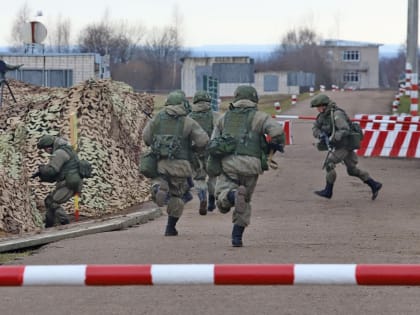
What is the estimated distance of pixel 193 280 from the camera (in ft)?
18.6

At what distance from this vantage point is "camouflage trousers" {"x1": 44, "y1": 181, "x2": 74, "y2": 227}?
15586mm

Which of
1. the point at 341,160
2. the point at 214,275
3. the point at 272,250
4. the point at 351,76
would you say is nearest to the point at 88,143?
the point at 341,160

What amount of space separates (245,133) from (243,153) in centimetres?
19

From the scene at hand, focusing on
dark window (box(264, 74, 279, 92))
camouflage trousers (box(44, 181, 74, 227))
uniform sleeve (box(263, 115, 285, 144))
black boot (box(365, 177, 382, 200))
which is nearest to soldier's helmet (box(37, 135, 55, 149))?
camouflage trousers (box(44, 181, 74, 227))

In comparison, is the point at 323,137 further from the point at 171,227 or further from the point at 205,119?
the point at 171,227

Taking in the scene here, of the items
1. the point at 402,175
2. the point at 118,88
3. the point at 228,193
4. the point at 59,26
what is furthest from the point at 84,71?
the point at 59,26

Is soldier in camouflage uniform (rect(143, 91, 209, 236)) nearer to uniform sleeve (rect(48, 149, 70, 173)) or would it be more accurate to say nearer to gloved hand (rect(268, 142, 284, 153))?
gloved hand (rect(268, 142, 284, 153))

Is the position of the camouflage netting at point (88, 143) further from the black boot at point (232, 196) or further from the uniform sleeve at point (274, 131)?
the uniform sleeve at point (274, 131)

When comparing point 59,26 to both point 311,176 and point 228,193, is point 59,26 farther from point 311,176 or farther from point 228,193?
point 228,193

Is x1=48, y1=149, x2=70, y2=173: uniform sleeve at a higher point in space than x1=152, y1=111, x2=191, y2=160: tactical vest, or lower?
lower

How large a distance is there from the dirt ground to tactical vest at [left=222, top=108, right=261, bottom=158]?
91 centimetres

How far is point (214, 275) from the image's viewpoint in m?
5.66

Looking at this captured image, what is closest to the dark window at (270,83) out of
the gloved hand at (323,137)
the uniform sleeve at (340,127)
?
the gloved hand at (323,137)

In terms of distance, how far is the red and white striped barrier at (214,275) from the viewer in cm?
560
